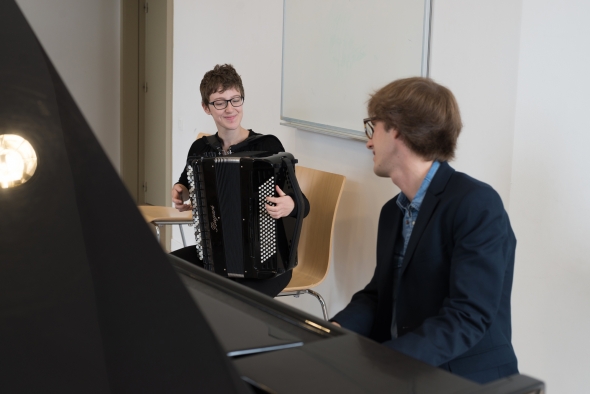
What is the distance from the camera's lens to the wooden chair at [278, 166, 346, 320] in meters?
2.34

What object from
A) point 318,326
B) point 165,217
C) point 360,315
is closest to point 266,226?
point 360,315

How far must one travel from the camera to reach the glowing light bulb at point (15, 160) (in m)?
0.29

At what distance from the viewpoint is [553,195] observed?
1682mm

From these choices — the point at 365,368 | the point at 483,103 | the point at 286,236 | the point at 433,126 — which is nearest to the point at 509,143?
the point at 483,103

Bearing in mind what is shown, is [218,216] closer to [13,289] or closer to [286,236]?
[286,236]

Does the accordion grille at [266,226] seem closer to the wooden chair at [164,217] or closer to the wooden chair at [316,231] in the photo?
the wooden chair at [316,231]

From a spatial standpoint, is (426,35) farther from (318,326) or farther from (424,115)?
(318,326)

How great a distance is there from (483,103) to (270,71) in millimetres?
1378

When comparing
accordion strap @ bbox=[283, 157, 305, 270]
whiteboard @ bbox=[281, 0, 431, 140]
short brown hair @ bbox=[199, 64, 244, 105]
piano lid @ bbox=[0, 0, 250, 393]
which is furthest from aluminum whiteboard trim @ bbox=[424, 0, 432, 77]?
piano lid @ bbox=[0, 0, 250, 393]

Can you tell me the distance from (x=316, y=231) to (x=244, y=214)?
49 centimetres

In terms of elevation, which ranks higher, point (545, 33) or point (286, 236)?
point (545, 33)

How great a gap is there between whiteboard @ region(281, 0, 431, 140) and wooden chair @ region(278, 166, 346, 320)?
0.19 metres

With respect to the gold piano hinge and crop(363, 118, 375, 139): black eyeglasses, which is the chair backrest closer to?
crop(363, 118, 375, 139): black eyeglasses

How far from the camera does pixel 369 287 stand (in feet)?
5.07
